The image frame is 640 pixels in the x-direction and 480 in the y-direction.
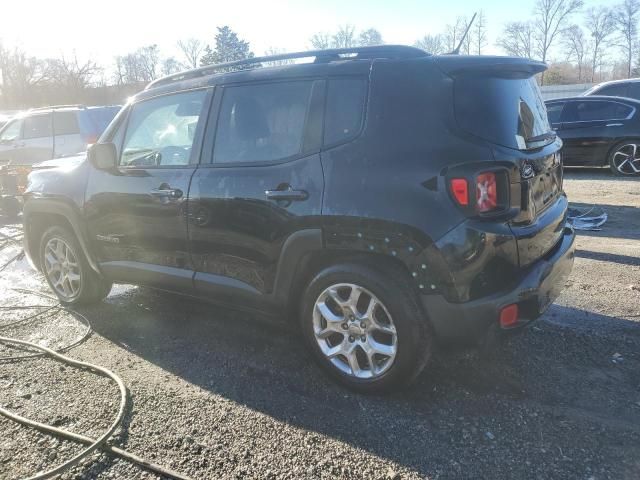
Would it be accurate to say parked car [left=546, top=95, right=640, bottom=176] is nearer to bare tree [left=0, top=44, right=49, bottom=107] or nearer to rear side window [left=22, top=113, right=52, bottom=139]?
rear side window [left=22, top=113, right=52, bottom=139]

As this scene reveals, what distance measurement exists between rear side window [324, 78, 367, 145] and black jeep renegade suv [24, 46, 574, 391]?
0.04 ft

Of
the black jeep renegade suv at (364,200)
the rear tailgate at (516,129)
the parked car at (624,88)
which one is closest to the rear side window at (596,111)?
the parked car at (624,88)

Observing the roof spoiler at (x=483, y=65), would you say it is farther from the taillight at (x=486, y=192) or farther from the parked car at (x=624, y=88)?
the parked car at (x=624, y=88)

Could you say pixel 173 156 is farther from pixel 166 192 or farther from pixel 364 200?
pixel 364 200

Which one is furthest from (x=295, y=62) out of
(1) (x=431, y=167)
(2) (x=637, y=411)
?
(2) (x=637, y=411)

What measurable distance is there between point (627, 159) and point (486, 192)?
31.0ft

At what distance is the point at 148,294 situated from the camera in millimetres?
5055

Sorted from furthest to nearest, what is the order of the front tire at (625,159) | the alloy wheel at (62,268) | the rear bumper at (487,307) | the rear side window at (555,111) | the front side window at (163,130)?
the rear side window at (555,111), the front tire at (625,159), the alloy wheel at (62,268), the front side window at (163,130), the rear bumper at (487,307)

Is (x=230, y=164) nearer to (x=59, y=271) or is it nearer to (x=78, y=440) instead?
(x=78, y=440)

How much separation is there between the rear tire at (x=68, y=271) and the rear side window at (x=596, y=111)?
10.0 m

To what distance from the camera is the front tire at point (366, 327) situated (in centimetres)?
275

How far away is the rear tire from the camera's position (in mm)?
4527

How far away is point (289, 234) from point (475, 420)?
1.44m

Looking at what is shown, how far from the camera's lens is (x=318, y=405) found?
2953 millimetres
